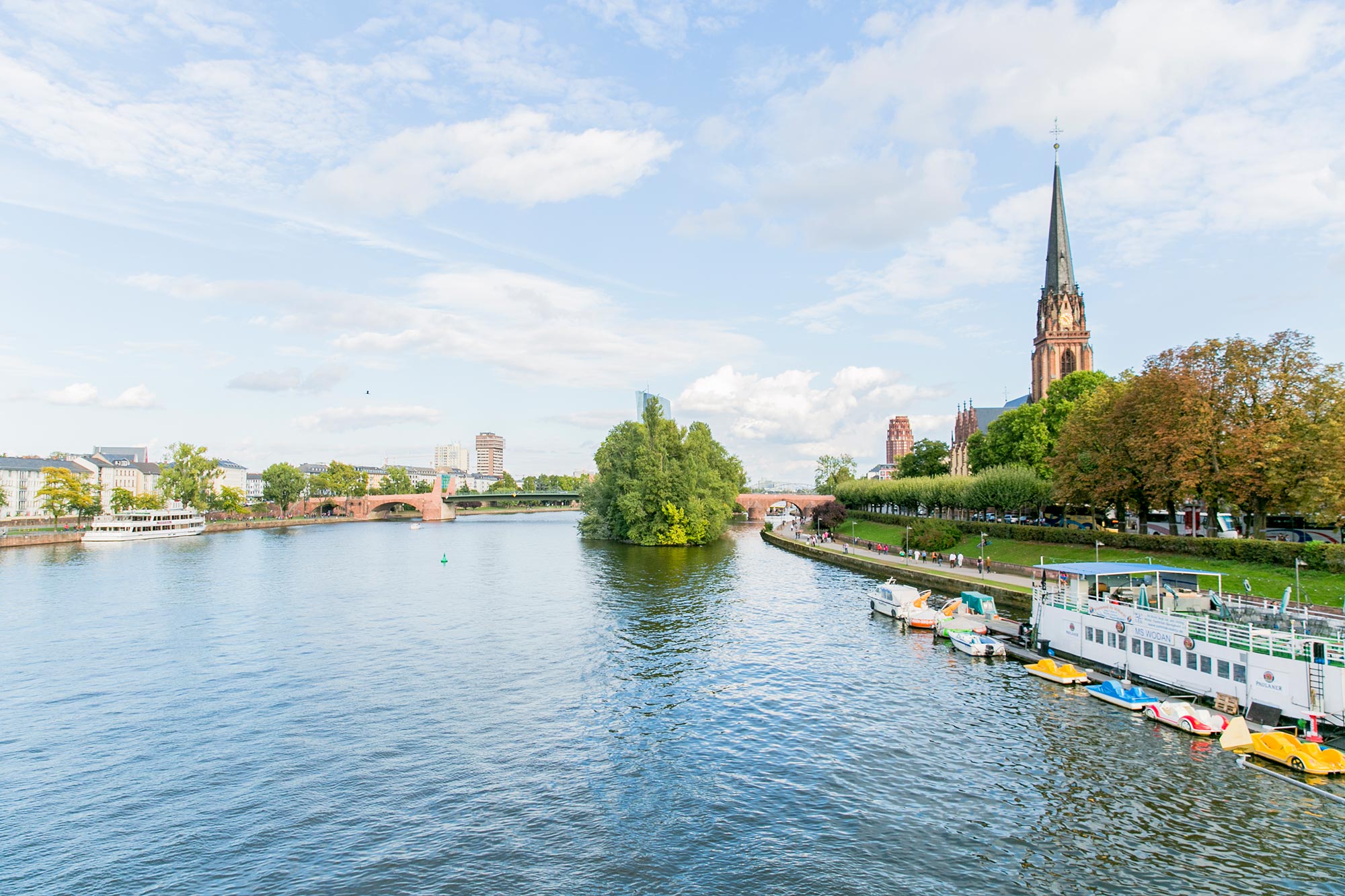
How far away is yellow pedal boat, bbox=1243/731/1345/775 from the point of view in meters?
24.2

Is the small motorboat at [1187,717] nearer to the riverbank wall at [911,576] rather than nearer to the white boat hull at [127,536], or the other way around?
the riverbank wall at [911,576]

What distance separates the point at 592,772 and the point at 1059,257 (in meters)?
141

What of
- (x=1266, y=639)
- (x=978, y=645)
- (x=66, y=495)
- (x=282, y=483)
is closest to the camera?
(x=1266, y=639)

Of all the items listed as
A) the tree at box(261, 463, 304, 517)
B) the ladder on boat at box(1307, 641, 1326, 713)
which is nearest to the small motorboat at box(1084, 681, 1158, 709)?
the ladder on boat at box(1307, 641, 1326, 713)

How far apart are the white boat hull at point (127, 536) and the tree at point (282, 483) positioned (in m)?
49.7

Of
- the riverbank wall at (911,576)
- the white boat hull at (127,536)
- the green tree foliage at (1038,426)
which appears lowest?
the riverbank wall at (911,576)

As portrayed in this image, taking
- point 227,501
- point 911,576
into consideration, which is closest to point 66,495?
point 227,501

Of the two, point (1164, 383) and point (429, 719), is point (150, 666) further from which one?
point (1164, 383)

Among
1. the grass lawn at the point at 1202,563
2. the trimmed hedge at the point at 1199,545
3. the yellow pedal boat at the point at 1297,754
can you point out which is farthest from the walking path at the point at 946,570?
the yellow pedal boat at the point at 1297,754

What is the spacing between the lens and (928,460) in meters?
147

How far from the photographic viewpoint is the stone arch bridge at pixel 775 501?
536 ft

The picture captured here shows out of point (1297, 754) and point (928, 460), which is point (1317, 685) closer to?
point (1297, 754)

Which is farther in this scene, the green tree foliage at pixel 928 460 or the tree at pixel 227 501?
the tree at pixel 227 501

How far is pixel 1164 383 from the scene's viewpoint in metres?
59.4
